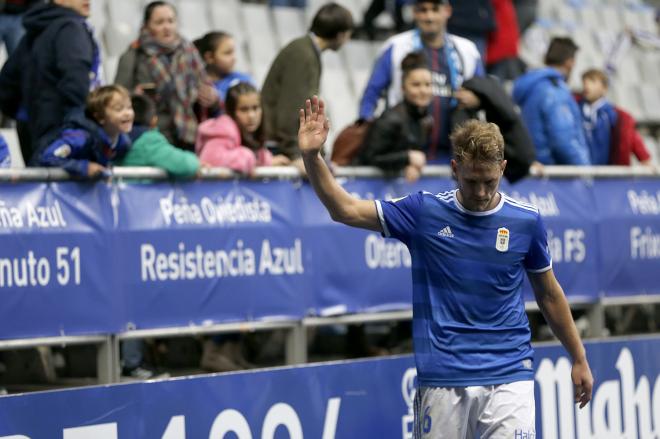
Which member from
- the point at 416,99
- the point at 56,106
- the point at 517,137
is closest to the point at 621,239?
the point at 517,137

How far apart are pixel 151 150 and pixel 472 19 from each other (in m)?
4.99

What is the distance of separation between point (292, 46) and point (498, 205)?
3.36 m

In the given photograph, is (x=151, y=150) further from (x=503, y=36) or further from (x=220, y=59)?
(x=503, y=36)

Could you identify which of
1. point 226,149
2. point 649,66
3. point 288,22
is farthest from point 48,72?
point 649,66

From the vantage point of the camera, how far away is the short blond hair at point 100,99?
24.1 feet

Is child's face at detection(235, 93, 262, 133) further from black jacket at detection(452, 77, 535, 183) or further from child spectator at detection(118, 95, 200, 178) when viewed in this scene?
black jacket at detection(452, 77, 535, 183)

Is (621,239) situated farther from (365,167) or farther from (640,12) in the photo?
(640,12)

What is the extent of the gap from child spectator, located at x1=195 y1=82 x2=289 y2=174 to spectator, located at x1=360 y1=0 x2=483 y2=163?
1394 millimetres

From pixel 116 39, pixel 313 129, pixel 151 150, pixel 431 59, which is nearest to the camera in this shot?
pixel 313 129

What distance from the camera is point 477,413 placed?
19.3 ft

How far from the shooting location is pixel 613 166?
10.9 metres

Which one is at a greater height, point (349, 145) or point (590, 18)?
point (590, 18)

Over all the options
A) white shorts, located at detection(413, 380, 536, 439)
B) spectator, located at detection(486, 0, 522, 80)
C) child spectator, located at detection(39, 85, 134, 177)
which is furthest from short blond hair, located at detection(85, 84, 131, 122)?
spectator, located at detection(486, 0, 522, 80)

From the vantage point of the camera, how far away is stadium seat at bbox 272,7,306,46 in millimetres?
13781
